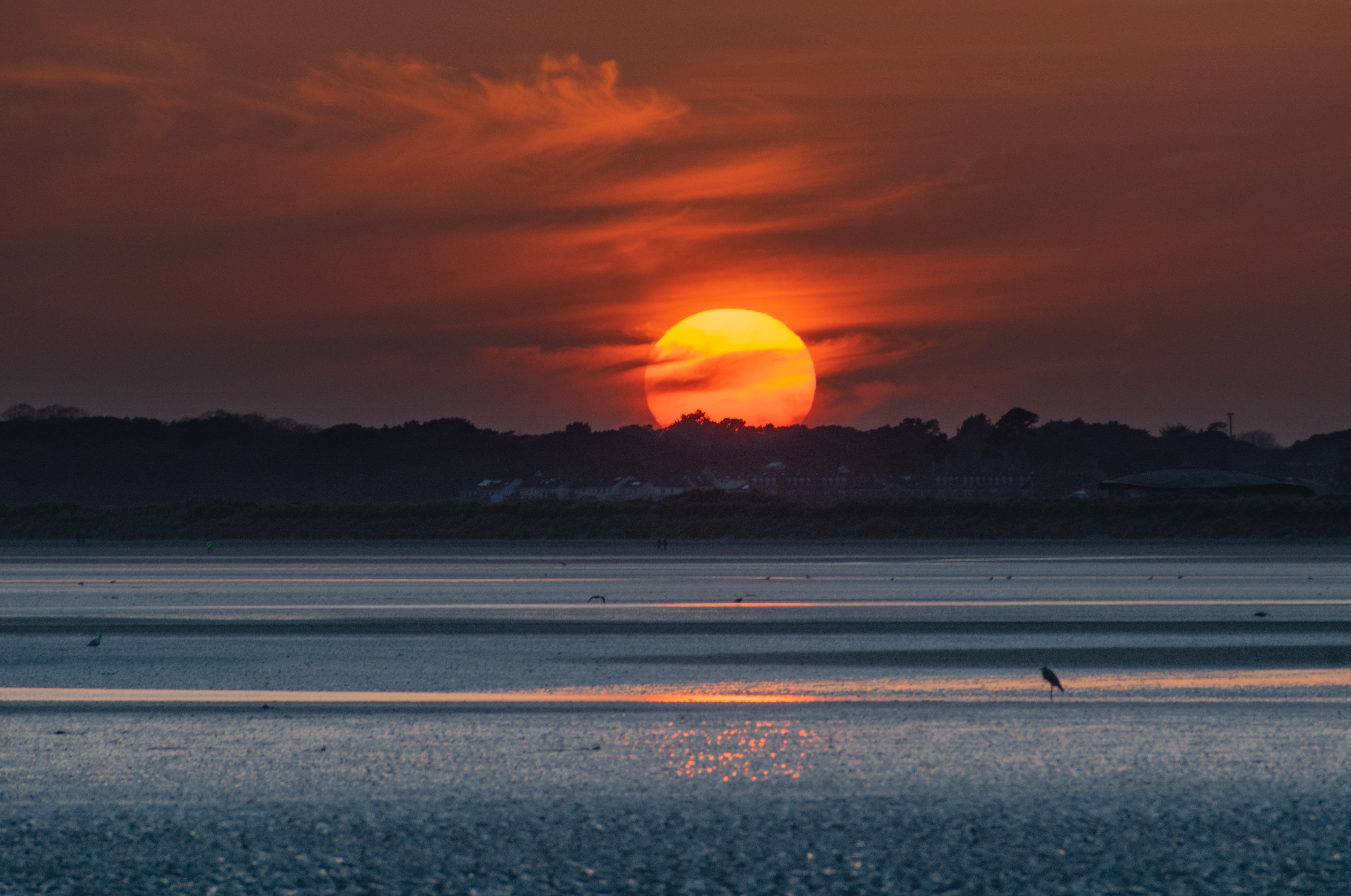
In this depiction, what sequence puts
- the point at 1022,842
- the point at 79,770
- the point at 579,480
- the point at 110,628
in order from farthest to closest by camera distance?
the point at 579,480 < the point at 110,628 < the point at 79,770 < the point at 1022,842

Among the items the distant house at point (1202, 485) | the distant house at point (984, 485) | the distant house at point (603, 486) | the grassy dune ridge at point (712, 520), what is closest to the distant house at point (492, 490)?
the distant house at point (603, 486)

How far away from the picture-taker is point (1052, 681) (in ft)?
26.9

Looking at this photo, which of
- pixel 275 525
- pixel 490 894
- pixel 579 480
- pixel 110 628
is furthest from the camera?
pixel 579 480

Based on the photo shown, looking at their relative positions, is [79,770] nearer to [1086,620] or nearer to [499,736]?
[499,736]

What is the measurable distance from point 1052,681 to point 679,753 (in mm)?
3243

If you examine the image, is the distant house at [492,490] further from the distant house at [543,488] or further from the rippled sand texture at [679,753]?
the rippled sand texture at [679,753]

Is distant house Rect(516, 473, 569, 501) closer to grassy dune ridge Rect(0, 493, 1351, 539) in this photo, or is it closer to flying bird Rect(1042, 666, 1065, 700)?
grassy dune ridge Rect(0, 493, 1351, 539)

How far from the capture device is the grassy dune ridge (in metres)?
50.7

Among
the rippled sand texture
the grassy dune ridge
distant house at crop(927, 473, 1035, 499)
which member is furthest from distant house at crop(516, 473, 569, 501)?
the rippled sand texture

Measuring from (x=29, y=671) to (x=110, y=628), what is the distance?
3.42 m

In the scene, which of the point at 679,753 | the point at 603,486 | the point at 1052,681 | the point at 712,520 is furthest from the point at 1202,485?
the point at 679,753

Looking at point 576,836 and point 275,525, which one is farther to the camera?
point 275,525

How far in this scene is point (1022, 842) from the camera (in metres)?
4.59

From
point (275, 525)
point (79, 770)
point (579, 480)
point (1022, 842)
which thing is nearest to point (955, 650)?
point (1022, 842)
